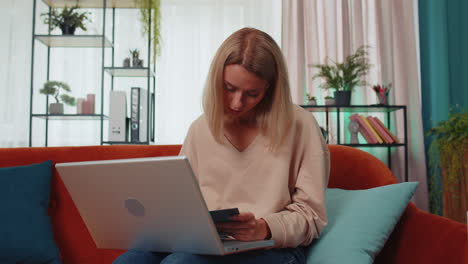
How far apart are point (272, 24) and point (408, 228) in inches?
115

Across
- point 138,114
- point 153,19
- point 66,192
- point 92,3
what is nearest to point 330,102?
point 138,114

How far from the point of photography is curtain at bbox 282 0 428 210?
139 inches

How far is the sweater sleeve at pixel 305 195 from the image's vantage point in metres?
1.01

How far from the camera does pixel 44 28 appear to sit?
369 centimetres

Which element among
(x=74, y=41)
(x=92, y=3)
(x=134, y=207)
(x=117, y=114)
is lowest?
(x=134, y=207)

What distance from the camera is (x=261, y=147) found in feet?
3.86

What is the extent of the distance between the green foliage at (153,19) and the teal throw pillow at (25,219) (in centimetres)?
219

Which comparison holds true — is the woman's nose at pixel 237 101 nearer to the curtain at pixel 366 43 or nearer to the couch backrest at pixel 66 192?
the couch backrest at pixel 66 192

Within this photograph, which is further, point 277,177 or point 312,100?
point 312,100

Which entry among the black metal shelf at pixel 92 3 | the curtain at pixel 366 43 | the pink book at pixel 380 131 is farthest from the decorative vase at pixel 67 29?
the pink book at pixel 380 131

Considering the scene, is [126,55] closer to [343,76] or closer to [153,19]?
[153,19]

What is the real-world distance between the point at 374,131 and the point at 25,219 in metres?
2.61

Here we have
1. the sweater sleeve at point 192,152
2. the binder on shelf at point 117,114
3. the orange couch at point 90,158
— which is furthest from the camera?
the binder on shelf at point 117,114

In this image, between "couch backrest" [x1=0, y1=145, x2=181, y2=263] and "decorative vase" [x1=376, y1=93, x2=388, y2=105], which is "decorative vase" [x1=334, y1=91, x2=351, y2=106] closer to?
"decorative vase" [x1=376, y1=93, x2=388, y2=105]
